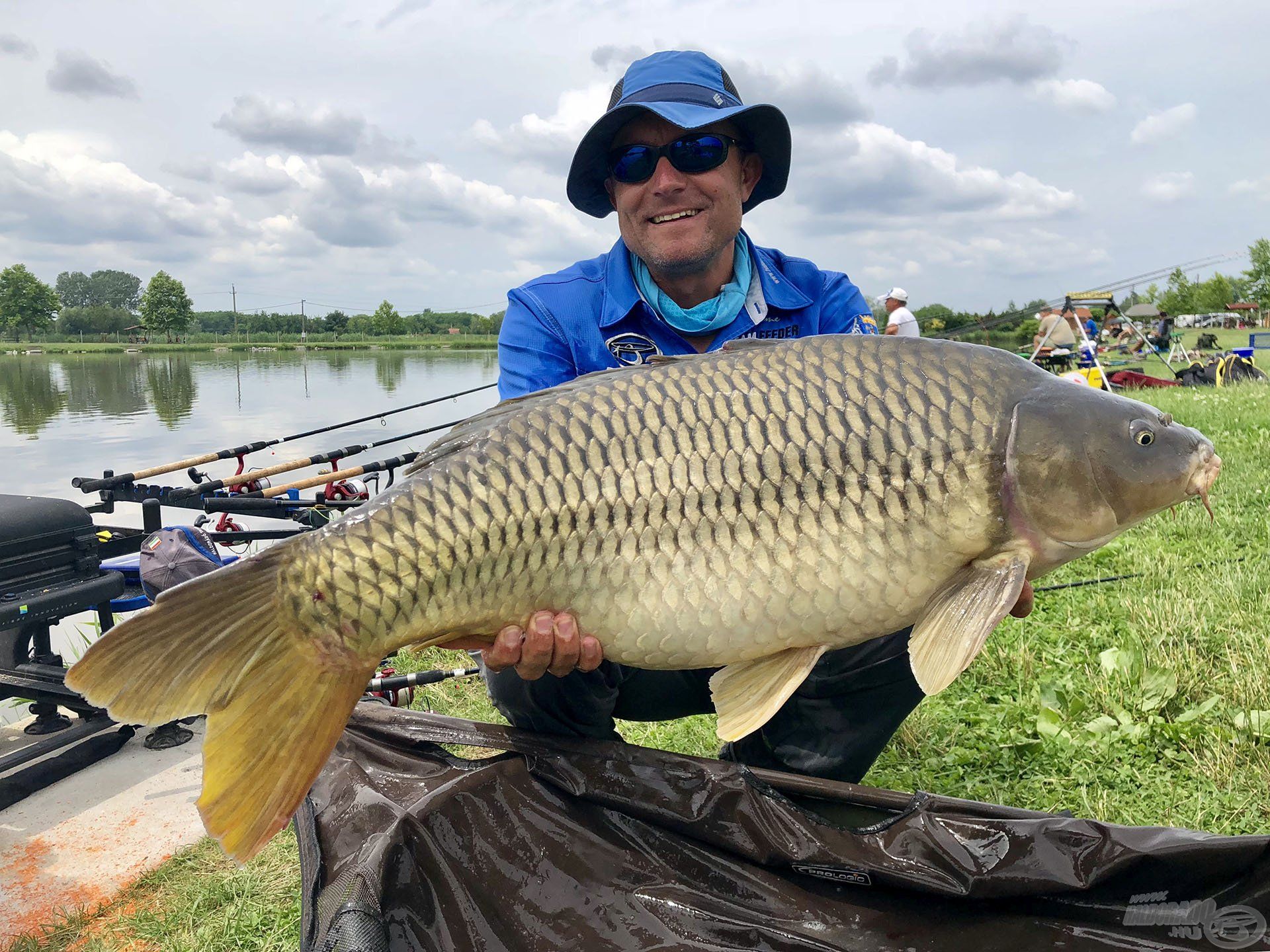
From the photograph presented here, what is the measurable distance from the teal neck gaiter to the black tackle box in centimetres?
143

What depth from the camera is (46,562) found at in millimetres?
2039

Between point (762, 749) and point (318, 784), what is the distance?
2.58ft

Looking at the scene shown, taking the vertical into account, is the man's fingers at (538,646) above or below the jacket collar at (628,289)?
below

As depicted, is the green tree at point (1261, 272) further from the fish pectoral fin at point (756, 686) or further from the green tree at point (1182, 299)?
the fish pectoral fin at point (756, 686)

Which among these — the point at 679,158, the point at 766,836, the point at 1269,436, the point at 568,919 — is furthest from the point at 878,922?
the point at 1269,436

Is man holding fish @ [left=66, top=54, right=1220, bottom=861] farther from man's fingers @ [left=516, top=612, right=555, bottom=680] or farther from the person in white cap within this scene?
the person in white cap

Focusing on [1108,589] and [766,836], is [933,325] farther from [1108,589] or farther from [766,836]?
[766,836]

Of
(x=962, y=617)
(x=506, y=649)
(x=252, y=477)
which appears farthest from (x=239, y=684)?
(x=252, y=477)

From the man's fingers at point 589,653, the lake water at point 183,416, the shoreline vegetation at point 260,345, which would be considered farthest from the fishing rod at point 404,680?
the shoreline vegetation at point 260,345

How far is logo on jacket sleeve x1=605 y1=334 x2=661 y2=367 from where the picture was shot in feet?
5.81

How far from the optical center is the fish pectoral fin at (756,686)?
Answer: 1204 millimetres

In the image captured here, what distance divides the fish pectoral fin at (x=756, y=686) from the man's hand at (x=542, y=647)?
184mm

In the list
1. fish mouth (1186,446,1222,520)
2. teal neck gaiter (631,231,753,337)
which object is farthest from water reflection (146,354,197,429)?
fish mouth (1186,446,1222,520)

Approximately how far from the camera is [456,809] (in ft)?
4.40
